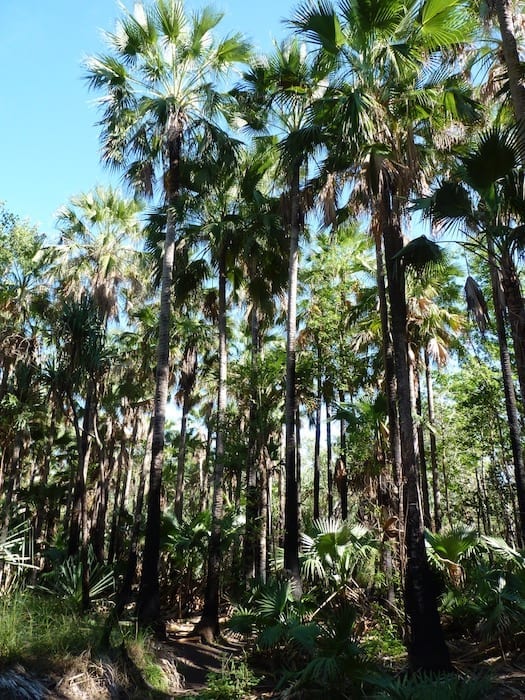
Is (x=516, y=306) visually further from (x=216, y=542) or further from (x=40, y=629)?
(x=216, y=542)

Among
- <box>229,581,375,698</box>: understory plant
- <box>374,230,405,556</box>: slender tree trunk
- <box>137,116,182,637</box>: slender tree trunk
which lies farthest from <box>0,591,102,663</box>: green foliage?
<box>374,230,405,556</box>: slender tree trunk

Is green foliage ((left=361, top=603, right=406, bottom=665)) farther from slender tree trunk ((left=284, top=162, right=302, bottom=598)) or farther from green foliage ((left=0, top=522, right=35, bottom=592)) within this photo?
green foliage ((left=0, top=522, right=35, bottom=592))

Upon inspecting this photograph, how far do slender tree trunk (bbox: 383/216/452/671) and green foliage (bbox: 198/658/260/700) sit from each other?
274 cm

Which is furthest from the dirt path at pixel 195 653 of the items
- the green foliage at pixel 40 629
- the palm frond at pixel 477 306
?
the palm frond at pixel 477 306

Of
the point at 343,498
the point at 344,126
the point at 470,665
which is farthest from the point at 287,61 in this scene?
the point at 470,665

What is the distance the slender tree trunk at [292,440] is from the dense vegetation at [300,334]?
6 centimetres

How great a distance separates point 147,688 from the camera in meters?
8.24

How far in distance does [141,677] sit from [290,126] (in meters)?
13.6

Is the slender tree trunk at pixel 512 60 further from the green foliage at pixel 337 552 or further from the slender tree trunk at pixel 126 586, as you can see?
the slender tree trunk at pixel 126 586

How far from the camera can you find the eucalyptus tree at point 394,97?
988cm

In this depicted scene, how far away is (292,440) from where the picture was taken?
12.7m

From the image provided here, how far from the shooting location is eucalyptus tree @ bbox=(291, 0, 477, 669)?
988 cm

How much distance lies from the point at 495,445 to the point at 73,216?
777 inches

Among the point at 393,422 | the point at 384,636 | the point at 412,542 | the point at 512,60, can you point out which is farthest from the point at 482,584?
the point at 512,60
